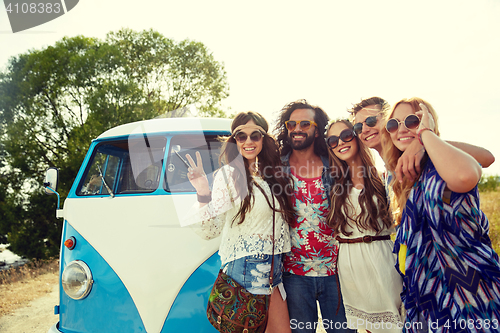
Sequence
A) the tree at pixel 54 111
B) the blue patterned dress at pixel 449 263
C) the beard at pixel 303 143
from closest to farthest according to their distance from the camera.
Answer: the blue patterned dress at pixel 449 263 → the beard at pixel 303 143 → the tree at pixel 54 111

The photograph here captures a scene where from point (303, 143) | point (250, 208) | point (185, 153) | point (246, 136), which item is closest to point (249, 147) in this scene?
point (246, 136)

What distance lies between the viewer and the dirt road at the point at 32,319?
4.98 m

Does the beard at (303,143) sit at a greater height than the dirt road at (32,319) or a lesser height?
greater

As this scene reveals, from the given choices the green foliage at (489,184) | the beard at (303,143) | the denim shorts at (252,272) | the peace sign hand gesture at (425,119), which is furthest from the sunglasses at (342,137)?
the green foliage at (489,184)

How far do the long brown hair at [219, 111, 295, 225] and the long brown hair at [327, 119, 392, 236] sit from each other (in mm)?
284

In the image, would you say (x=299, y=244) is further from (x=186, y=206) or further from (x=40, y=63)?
(x=40, y=63)

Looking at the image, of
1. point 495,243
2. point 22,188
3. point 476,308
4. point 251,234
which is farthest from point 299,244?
point 22,188

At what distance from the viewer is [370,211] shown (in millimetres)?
2035

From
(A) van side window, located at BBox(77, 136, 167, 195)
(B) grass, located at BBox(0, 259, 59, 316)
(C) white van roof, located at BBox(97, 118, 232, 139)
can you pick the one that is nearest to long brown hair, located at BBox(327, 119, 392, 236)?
(C) white van roof, located at BBox(97, 118, 232, 139)

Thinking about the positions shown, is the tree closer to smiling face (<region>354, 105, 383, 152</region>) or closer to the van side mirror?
the van side mirror

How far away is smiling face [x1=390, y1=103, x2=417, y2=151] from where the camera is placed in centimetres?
175

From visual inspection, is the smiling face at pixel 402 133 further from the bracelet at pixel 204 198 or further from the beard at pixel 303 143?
the bracelet at pixel 204 198

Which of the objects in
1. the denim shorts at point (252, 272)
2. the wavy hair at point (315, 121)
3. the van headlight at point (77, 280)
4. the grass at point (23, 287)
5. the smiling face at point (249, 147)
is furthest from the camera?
the grass at point (23, 287)

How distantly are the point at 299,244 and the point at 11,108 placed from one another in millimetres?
16119
